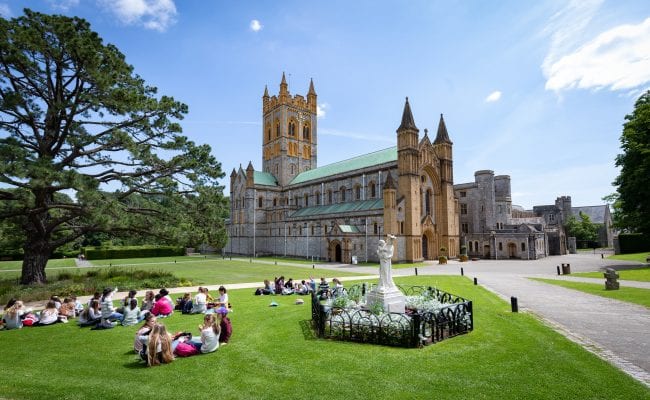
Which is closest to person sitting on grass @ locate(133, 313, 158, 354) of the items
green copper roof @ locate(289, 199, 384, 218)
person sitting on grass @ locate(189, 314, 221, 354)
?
person sitting on grass @ locate(189, 314, 221, 354)

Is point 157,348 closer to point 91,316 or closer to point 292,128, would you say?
point 91,316

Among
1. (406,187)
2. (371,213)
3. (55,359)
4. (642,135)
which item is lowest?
(55,359)

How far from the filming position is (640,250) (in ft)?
178

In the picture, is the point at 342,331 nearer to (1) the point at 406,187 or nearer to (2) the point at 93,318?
(2) the point at 93,318

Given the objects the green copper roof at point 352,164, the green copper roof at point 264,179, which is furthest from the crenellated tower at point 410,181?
the green copper roof at point 264,179

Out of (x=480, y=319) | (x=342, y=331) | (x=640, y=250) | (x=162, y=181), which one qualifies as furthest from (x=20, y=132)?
(x=640, y=250)

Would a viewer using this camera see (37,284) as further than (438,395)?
Yes

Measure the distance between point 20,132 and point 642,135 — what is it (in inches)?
1963

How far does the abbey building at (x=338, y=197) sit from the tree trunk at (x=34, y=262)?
31.9 meters

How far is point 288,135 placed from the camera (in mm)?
71875

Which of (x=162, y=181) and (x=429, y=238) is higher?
(x=162, y=181)

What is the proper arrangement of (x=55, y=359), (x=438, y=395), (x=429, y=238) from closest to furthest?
(x=438, y=395) < (x=55, y=359) < (x=429, y=238)

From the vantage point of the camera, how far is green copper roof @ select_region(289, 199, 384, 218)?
46219 millimetres

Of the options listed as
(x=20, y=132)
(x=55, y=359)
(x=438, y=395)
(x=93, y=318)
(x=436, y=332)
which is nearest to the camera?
(x=438, y=395)
